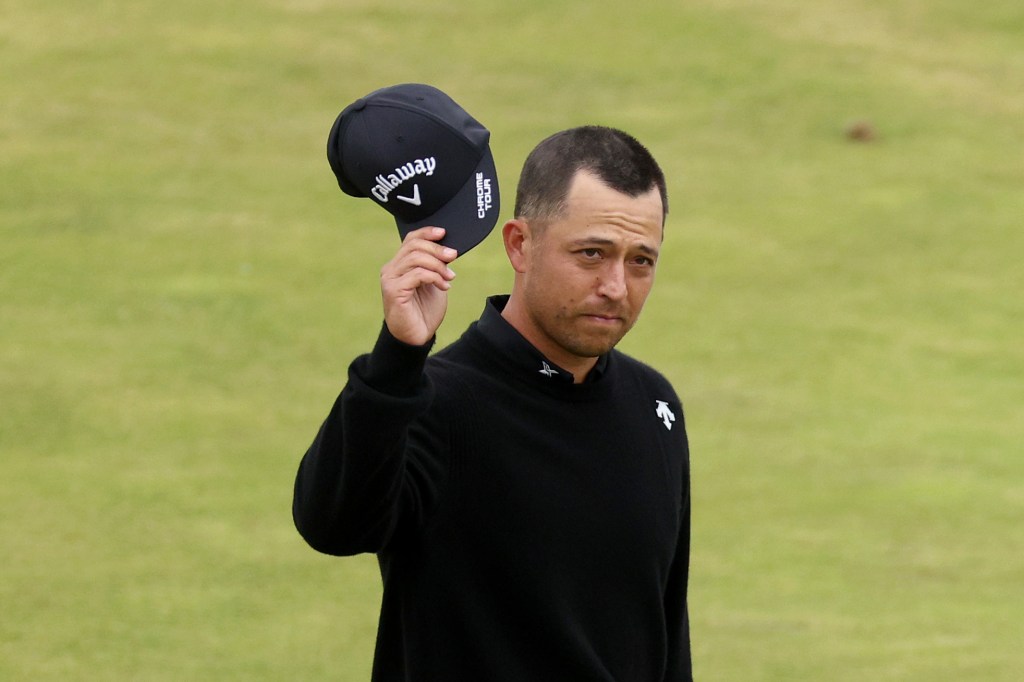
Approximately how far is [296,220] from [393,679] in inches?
304

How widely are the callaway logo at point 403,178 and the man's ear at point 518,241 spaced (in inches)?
12.8

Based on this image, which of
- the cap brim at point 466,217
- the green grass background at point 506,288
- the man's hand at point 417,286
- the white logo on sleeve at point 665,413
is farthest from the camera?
the green grass background at point 506,288

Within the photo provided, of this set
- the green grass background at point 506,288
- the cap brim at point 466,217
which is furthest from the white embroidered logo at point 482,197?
the green grass background at point 506,288

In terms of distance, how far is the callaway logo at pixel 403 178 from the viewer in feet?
9.16

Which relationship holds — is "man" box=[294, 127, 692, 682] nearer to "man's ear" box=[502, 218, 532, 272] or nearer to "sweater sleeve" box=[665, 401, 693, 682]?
"man's ear" box=[502, 218, 532, 272]

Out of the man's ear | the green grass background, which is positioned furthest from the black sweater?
the green grass background

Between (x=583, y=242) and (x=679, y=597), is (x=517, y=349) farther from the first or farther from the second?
(x=679, y=597)

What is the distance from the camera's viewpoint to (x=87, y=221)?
10.5 m

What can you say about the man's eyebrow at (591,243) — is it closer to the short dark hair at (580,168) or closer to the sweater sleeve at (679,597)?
the short dark hair at (580,168)

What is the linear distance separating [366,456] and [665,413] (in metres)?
0.91

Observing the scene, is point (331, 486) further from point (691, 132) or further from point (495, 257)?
point (691, 132)

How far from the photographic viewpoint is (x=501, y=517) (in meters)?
2.91

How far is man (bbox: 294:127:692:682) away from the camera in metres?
2.87

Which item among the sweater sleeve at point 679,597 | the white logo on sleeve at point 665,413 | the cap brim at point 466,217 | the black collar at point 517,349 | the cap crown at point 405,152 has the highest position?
the cap crown at point 405,152
